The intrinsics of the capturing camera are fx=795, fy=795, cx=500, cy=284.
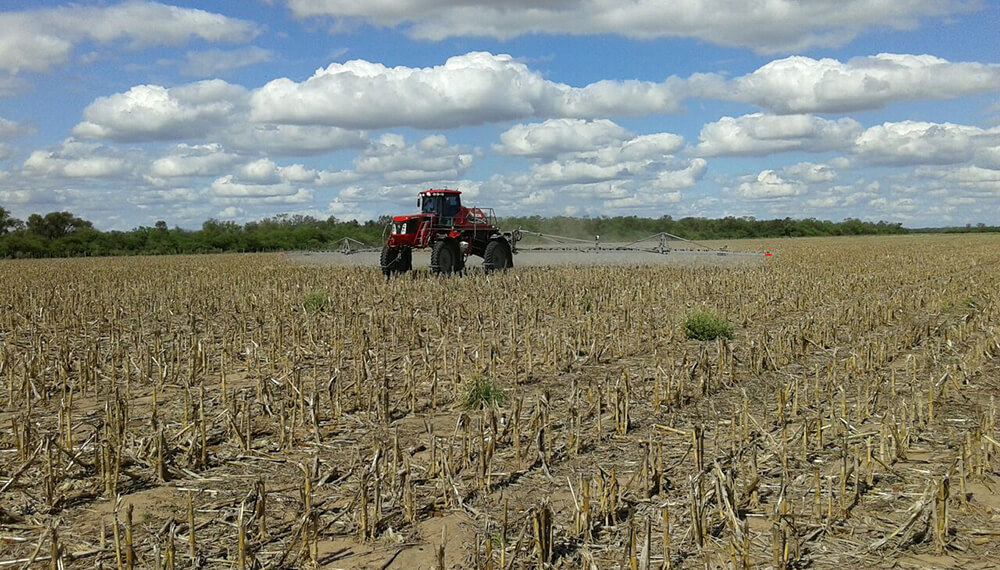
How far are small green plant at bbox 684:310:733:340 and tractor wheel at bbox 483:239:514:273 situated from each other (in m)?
9.55

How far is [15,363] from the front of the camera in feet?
30.7

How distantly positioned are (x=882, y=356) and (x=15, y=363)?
10.2 meters

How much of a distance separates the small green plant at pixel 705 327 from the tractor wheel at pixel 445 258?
894 cm

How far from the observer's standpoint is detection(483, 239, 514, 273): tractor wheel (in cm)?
2058

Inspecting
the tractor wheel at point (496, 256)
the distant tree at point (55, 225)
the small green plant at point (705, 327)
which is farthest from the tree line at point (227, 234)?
the small green plant at point (705, 327)

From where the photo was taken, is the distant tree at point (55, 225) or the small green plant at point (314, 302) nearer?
the small green plant at point (314, 302)

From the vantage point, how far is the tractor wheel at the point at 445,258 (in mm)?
19375

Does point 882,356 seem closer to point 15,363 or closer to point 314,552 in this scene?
point 314,552

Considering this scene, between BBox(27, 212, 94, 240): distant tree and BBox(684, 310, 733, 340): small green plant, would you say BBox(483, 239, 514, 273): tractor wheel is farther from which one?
BBox(27, 212, 94, 240): distant tree

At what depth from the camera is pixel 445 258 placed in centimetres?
1956

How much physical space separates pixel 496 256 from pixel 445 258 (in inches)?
70.1

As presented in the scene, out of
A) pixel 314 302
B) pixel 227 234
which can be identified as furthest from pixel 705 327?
pixel 227 234

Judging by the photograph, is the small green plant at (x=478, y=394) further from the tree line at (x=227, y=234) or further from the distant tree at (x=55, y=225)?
the distant tree at (x=55, y=225)

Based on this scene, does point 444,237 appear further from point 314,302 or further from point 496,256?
point 314,302
